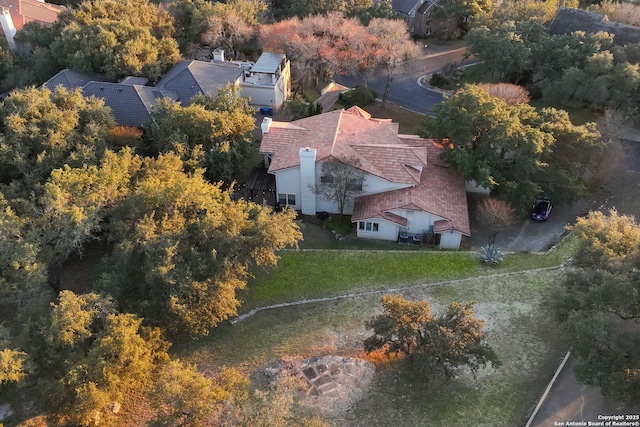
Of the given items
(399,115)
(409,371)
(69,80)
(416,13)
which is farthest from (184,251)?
(416,13)

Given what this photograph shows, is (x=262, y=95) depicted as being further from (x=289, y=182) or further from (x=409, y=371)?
(x=409, y=371)

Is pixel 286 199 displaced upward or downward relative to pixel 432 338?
downward

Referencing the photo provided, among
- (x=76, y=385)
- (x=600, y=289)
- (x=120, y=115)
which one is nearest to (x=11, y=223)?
(x=76, y=385)

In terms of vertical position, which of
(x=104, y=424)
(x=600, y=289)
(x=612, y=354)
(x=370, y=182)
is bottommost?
(x=104, y=424)

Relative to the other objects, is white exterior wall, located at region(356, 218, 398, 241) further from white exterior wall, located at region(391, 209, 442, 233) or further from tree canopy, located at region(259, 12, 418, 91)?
tree canopy, located at region(259, 12, 418, 91)

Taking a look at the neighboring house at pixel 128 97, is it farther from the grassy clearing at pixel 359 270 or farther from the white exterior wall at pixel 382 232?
the white exterior wall at pixel 382 232

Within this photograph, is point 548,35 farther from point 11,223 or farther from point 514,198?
point 11,223
